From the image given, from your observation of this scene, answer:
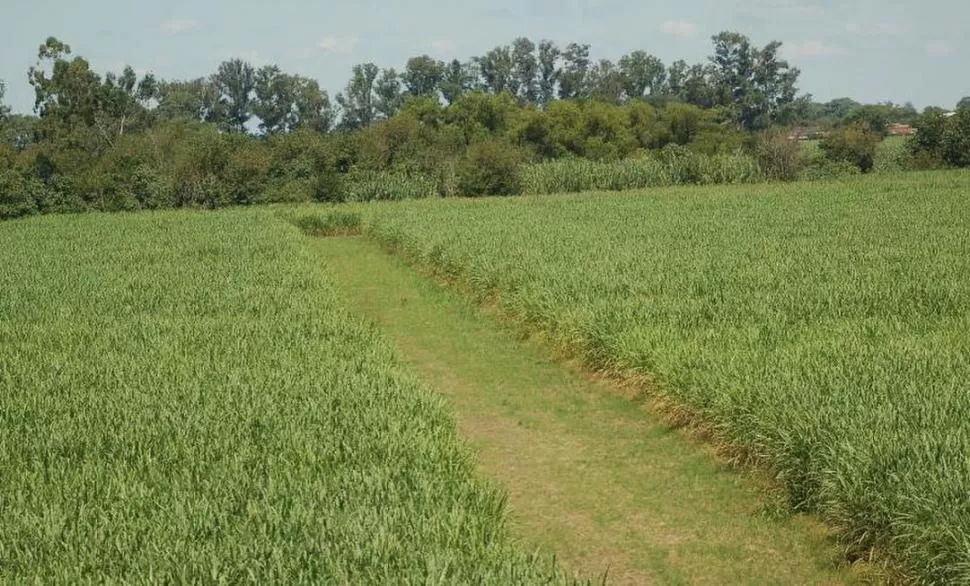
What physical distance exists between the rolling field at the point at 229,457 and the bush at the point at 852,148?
43.9 m

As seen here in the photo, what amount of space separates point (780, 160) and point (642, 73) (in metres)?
74.5

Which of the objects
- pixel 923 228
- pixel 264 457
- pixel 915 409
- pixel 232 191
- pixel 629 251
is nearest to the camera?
pixel 264 457

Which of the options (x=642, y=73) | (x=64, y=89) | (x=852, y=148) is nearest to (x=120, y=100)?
(x=64, y=89)

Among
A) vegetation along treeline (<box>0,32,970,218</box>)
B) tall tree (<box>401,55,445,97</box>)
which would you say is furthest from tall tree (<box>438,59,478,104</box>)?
vegetation along treeline (<box>0,32,970,218</box>)

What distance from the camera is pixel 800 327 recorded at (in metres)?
9.89

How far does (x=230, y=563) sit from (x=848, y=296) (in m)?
9.31

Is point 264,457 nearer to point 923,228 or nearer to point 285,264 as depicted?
point 285,264

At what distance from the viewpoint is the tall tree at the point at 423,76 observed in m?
101

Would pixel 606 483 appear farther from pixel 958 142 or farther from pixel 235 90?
pixel 235 90

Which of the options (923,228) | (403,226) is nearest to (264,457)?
(923,228)

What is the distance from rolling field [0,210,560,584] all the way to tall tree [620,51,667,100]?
107889 millimetres

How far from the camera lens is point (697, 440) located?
26.1 ft

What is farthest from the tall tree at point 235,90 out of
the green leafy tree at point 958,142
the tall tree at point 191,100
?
the green leafy tree at point 958,142

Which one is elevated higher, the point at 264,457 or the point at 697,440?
the point at 264,457
